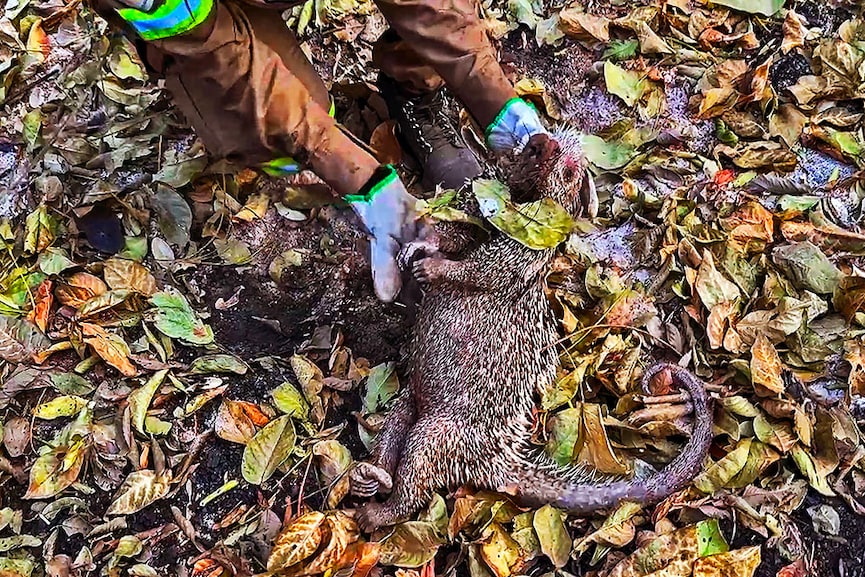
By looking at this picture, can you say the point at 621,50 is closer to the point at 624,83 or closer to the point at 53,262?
the point at 624,83

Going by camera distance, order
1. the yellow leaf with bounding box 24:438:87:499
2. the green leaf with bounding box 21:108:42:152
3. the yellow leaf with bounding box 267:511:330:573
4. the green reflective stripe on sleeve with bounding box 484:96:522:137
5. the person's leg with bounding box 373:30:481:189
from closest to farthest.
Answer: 1. the yellow leaf with bounding box 267:511:330:573
2. the yellow leaf with bounding box 24:438:87:499
3. the green reflective stripe on sleeve with bounding box 484:96:522:137
4. the person's leg with bounding box 373:30:481:189
5. the green leaf with bounding box 21:108:42:152

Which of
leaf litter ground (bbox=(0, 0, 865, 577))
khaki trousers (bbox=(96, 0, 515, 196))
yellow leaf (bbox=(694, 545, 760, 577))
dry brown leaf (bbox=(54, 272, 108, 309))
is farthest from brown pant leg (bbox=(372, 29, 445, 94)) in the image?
yellow leaf (bbox=(694, 545, 760, 577))

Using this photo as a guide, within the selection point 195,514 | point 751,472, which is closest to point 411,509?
point 195,514

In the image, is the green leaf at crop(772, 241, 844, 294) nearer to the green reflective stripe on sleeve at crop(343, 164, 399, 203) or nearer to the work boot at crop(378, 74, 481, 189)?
the work boot at crop(378, 74, 481, 189)

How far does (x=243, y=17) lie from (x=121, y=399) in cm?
153

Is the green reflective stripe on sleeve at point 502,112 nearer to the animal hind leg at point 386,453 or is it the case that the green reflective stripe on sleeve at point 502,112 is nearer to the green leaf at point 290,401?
the animal hind leg at point 386,453

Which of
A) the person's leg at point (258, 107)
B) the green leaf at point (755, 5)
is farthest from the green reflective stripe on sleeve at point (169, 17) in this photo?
the green leaf at point (755, 5)

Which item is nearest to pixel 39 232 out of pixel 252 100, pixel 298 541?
pixel 252 100

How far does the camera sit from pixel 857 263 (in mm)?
3561

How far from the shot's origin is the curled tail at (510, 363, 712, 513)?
290 centimetres

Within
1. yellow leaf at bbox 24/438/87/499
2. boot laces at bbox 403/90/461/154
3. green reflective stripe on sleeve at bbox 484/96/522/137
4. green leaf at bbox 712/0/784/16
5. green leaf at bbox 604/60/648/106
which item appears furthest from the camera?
green leaf at bbox 712/0/784/16

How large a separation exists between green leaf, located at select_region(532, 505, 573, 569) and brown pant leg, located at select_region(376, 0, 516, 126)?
1644mm

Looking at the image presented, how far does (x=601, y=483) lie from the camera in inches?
115

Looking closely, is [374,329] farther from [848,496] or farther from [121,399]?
[848,496]
